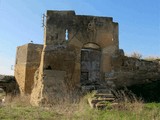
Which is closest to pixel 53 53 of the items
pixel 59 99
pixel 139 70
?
pixel 59 99

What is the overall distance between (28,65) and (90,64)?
619 cm

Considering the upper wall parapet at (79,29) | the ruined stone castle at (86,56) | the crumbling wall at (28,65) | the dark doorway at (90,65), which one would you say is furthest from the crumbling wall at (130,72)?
the crumbling wall at (28,65)

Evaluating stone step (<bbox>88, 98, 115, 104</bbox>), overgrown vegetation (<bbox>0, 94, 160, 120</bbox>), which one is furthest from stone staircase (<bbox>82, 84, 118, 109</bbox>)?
overgrown vegetation (<bbox>0, 94, 160, 120</bbox>)

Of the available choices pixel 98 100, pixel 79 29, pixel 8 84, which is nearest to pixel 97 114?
pixel 98 100

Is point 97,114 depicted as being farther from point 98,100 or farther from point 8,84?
point 8,84

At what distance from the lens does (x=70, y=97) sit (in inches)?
448

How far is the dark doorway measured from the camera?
1384cm

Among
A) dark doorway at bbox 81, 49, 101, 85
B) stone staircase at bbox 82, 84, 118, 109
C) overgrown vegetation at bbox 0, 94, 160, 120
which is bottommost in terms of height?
overgrown vegetation at bbox 0, 94, 160, 120

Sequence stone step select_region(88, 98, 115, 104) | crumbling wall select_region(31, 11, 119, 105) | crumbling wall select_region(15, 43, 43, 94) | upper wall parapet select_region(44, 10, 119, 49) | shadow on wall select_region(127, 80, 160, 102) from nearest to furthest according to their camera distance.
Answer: stone step select_region(88, 98, 115, 104), shadow on wall select_region(127, 80, 160, 102), crumbling wall select_region(31, 11, 119, 105), upper wall parapet select_region(44, 10, 119, 49), crumbling wall select_region(15, 43, 43, 94)

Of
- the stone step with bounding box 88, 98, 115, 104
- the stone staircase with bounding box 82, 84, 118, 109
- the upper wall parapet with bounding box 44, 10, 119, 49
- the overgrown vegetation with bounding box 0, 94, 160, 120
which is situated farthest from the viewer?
the upper wall parapet with bounding box 44, 10, 119, 49

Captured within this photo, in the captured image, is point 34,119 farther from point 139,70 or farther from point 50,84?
point 139,70

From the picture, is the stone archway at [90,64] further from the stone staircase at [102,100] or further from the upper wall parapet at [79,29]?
the stone staircase at [102,100]

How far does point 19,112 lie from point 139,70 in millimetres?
7561

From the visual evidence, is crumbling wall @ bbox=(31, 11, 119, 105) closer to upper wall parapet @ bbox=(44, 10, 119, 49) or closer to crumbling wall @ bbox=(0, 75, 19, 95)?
upper wall parapet @ bbox=(44, 10, 119, 49)
